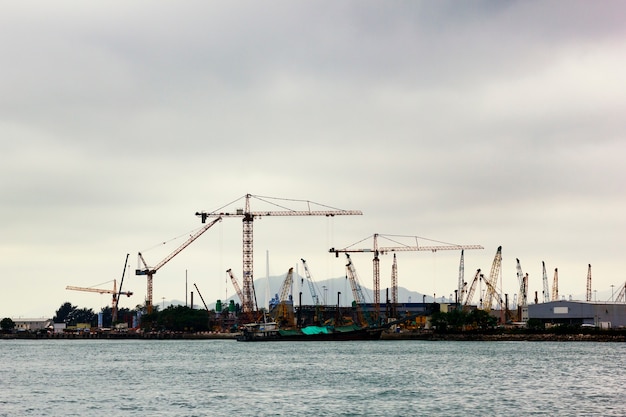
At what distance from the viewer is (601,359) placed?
126562 mm

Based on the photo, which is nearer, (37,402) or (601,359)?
(37,402)

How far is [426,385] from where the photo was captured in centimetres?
8806

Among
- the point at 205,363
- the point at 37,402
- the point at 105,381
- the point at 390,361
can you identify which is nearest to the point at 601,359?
the point at 390,361

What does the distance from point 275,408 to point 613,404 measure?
2571 cm

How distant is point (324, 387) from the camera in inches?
3391

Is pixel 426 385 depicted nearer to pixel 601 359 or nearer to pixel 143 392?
pixel 143 392

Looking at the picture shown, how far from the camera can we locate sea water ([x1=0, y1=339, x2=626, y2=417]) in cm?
6925

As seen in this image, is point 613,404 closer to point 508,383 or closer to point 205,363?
point 508,383

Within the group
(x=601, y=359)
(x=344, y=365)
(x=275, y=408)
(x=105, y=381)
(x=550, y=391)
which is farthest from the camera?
(x=601, y=359)

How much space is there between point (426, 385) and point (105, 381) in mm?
33634

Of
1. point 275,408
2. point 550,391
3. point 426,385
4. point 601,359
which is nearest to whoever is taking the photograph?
point 275,408

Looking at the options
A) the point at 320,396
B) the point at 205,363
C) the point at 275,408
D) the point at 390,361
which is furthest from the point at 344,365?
the point at 275,408

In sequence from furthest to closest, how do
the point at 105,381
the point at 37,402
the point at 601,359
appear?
1. the point at 601,359
2. the point at 105,381
3. the point at 37,402

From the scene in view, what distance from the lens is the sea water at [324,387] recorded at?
2726 inches
